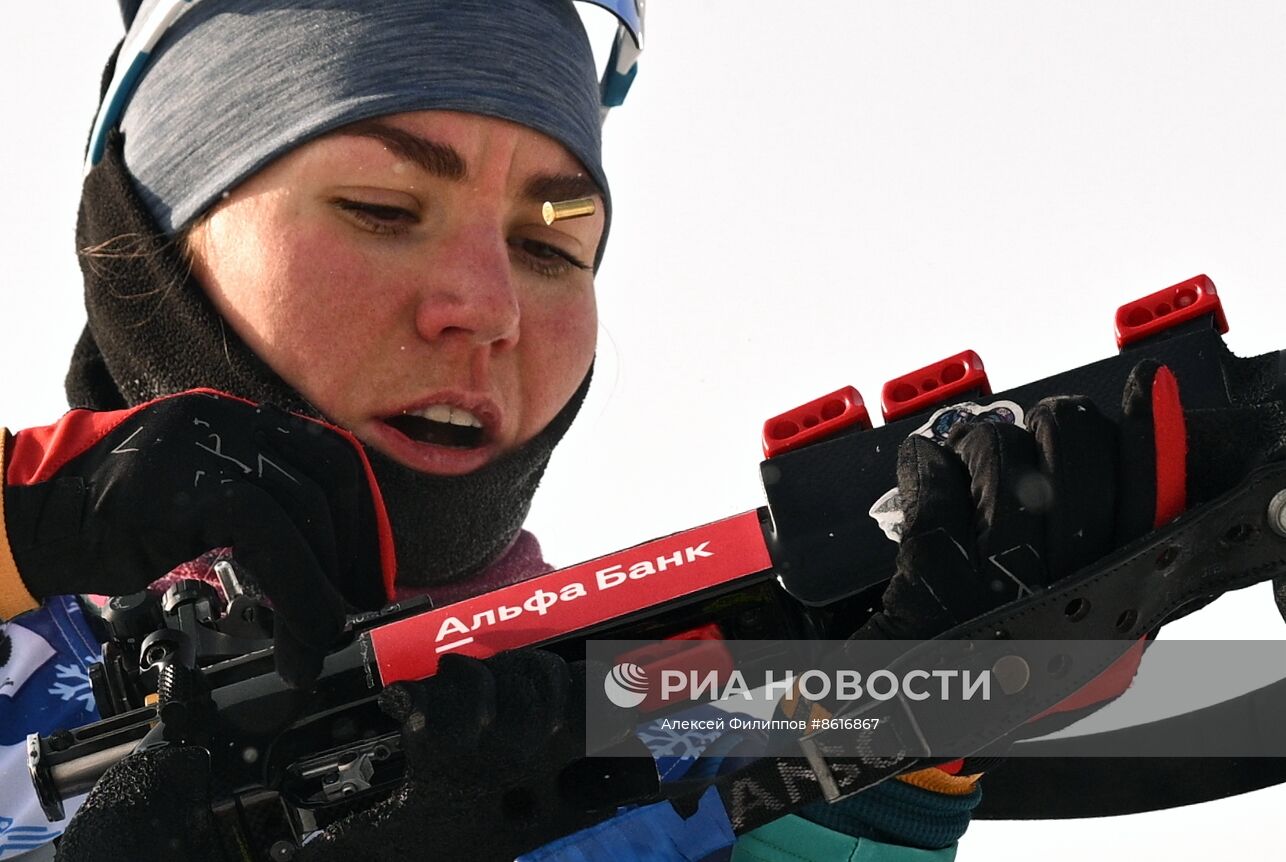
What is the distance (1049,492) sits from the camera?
132cm

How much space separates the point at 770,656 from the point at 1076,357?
3.57 feet

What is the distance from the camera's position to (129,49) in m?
2.41

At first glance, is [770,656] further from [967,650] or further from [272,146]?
[272,146]

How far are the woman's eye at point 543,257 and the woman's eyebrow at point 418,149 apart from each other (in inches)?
6.3

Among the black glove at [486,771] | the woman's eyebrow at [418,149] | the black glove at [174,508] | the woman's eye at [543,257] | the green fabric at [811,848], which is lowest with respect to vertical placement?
the green fabric at [811,848]

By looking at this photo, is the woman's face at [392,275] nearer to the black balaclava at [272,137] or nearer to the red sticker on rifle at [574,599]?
the black balaclava at [272,137]

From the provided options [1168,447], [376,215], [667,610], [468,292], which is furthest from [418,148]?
[1168,447]

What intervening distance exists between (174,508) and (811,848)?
30.2 inches

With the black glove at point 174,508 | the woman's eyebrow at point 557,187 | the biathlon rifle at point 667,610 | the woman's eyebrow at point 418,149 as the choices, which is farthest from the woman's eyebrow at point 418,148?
the biathlon rifle at point 667,610

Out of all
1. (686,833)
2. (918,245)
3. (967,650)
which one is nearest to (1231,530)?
(967,650)

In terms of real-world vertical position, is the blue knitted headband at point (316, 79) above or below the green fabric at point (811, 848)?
above

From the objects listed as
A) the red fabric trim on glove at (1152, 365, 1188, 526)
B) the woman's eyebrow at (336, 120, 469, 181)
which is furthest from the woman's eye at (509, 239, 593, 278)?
the red fabric trim on glove at (1152, 365, 1188, 526)

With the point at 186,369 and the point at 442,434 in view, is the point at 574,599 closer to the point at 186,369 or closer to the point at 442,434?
the point at 442,434

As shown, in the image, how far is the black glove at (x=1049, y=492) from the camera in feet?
4.33
